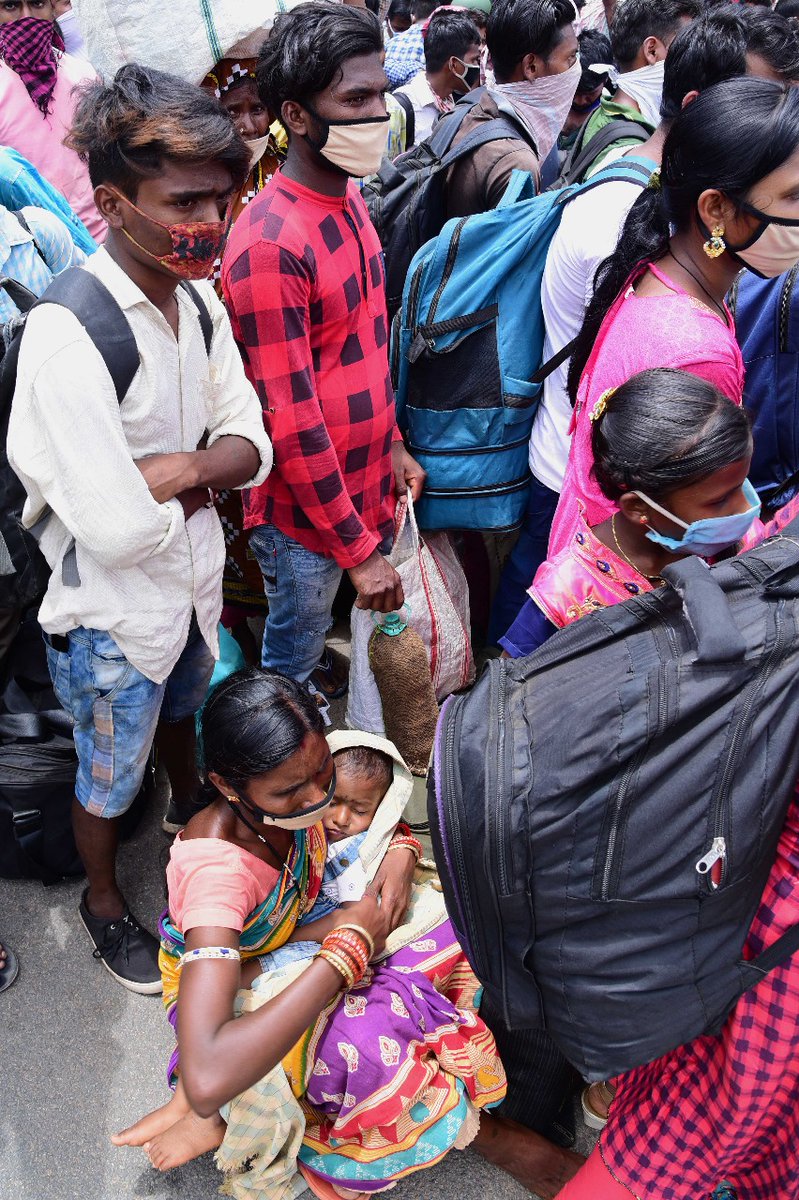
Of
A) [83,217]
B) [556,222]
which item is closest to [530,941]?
[556,222]

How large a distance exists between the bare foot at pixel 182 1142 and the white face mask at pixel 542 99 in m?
2.96

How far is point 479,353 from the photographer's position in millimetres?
2635

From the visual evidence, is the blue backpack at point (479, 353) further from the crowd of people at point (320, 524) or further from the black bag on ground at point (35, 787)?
the black bag on ground at point (35, 787)

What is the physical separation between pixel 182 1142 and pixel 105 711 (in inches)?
33.8

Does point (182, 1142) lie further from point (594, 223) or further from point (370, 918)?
point (594, 223)

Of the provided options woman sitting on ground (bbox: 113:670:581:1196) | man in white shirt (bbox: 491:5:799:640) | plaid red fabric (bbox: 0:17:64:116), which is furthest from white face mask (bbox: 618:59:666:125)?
woman sitting on ground (bbox: 113:670:581:1196)

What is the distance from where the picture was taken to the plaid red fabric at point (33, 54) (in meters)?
3.26

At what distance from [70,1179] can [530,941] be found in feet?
4.35

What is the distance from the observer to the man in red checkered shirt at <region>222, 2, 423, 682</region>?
Result: 2.15 metres

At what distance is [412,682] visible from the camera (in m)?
2.68

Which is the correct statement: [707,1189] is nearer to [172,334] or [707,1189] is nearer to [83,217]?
[172,334]

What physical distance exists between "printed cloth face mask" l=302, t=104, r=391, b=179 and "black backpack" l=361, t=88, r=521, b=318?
2.05ft

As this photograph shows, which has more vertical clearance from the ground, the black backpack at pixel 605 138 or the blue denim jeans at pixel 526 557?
the black backpack at pixel 605 138

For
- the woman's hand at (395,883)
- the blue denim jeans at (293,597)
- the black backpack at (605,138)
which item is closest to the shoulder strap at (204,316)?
the blue denim jeans at (293,597)
